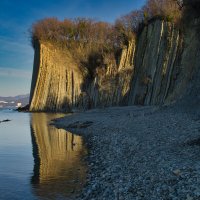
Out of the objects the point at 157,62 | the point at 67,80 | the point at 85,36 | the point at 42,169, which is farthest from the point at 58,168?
the point at 85,36

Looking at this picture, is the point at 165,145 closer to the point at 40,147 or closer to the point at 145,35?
the point at 40,147

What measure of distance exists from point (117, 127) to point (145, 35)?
29325mm

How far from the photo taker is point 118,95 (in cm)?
5222

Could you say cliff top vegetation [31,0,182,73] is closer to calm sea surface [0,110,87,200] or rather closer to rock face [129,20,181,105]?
rock face [129,20,181,105]

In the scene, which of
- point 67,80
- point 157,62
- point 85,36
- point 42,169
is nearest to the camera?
point 42,169

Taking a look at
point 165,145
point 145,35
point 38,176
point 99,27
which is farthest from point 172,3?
point 38,176

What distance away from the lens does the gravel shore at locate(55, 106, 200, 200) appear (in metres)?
8.30

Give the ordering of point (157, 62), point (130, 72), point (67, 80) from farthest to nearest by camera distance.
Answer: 1. point (67, 80)
2. point (130, 72)
3. point (157, 62)

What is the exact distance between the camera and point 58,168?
13.2m

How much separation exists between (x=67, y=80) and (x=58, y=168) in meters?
47.6

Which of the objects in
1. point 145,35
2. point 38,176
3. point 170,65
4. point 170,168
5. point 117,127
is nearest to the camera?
point 170,168

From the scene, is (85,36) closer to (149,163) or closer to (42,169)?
(42,169)

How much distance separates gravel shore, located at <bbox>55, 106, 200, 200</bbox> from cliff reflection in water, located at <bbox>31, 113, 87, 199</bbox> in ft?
1.54

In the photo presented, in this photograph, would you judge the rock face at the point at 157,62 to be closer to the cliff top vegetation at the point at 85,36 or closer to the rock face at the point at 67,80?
the rock face at the point at 67,80
